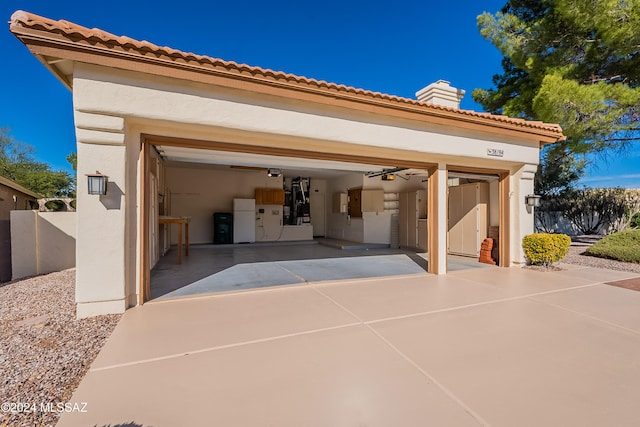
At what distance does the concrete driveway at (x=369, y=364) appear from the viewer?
1.83 meters

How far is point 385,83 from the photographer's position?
15523 mm

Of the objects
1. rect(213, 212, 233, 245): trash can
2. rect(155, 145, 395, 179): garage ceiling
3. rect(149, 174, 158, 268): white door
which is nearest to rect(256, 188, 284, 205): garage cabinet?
rect(213, 212, 233, 245): trash can

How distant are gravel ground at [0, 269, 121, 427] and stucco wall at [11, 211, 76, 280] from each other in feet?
7.09

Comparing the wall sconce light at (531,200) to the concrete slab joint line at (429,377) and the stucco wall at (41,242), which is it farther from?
the stucco wall at (41,242)

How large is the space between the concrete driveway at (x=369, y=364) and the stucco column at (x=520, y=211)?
2575 mm

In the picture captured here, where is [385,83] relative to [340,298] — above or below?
above

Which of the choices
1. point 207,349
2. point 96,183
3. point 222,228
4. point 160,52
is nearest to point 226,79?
point 160,52

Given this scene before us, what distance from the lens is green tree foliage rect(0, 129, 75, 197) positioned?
76.7ft

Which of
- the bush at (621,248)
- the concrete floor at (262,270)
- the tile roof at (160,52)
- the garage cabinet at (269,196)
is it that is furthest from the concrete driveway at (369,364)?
the garage cabinet at (269,196)

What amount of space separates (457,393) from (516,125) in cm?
603

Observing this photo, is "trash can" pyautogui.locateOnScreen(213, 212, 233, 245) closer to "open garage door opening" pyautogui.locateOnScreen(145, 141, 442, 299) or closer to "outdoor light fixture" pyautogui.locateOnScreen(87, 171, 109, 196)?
"open garage door opening" pyautogui.locateOnScreen(145, 141, 442, 299)

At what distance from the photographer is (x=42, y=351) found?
104 inches

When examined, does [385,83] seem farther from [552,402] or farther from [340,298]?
[552,402]

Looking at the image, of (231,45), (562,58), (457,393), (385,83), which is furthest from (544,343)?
(385,83)
